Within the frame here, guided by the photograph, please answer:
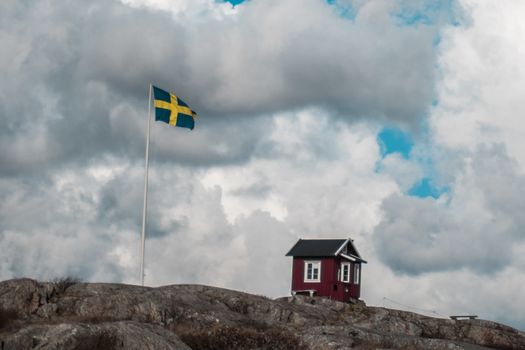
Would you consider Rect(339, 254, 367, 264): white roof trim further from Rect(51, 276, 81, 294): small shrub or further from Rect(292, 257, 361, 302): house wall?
Rect(51, 276, 81, 294): small shrub

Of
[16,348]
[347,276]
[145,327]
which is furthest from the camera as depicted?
[347,276]

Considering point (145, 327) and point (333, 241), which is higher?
point (333, 241)

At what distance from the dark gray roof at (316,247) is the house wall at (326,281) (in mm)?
396

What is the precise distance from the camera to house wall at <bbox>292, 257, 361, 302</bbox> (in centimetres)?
6059

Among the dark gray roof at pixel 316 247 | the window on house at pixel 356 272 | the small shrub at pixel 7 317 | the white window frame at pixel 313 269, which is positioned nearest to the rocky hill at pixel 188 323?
the small shrub at pixel 7 317

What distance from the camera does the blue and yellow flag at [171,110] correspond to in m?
50.0

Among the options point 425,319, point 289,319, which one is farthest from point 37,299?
point 425,319

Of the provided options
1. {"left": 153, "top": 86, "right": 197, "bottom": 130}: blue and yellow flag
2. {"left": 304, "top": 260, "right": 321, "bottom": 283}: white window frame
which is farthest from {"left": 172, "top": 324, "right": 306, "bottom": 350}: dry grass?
{"left": 304, "top": 260, "right": 321, "bottom": 283}: white window frame

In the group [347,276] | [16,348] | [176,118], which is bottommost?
[16,348]

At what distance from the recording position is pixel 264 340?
3512 centimetres

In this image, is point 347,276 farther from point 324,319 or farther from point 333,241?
point 324,319

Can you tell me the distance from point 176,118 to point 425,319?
20389mm

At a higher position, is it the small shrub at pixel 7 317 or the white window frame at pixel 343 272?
the white window frame at pixel 343 272

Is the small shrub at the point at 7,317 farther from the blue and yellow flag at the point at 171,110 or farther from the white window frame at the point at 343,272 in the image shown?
the white window frame at the point at 343,272
